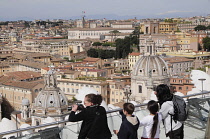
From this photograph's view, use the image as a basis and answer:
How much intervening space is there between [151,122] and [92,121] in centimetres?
53

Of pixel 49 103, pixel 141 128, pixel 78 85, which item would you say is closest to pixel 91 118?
pixel 141 128

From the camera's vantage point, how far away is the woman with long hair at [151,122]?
3.22 meters

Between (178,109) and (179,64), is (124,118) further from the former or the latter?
(179,64)

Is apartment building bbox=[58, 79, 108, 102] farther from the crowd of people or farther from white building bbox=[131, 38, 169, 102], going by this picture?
the crowd of people

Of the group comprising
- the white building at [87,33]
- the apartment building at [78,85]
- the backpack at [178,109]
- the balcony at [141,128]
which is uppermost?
the white building at [87,33]

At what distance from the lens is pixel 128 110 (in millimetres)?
3092

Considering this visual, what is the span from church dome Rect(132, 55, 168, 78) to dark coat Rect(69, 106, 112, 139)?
52.7 feet

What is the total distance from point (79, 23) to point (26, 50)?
45468mm

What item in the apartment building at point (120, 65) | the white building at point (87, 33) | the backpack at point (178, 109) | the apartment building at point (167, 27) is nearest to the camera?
the backpack at point (178, 109)

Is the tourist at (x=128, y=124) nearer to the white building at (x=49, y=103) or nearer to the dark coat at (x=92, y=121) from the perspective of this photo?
the dark coat at (x=92, y=121)

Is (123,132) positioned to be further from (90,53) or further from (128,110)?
(90,53)

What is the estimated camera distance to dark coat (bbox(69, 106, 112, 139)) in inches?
123

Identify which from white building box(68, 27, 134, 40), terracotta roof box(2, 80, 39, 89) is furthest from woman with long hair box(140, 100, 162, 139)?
white building box(68, 27, 134, 40)

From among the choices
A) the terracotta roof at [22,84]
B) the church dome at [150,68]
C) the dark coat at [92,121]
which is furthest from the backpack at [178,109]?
the terracotta roof at [22,84]
